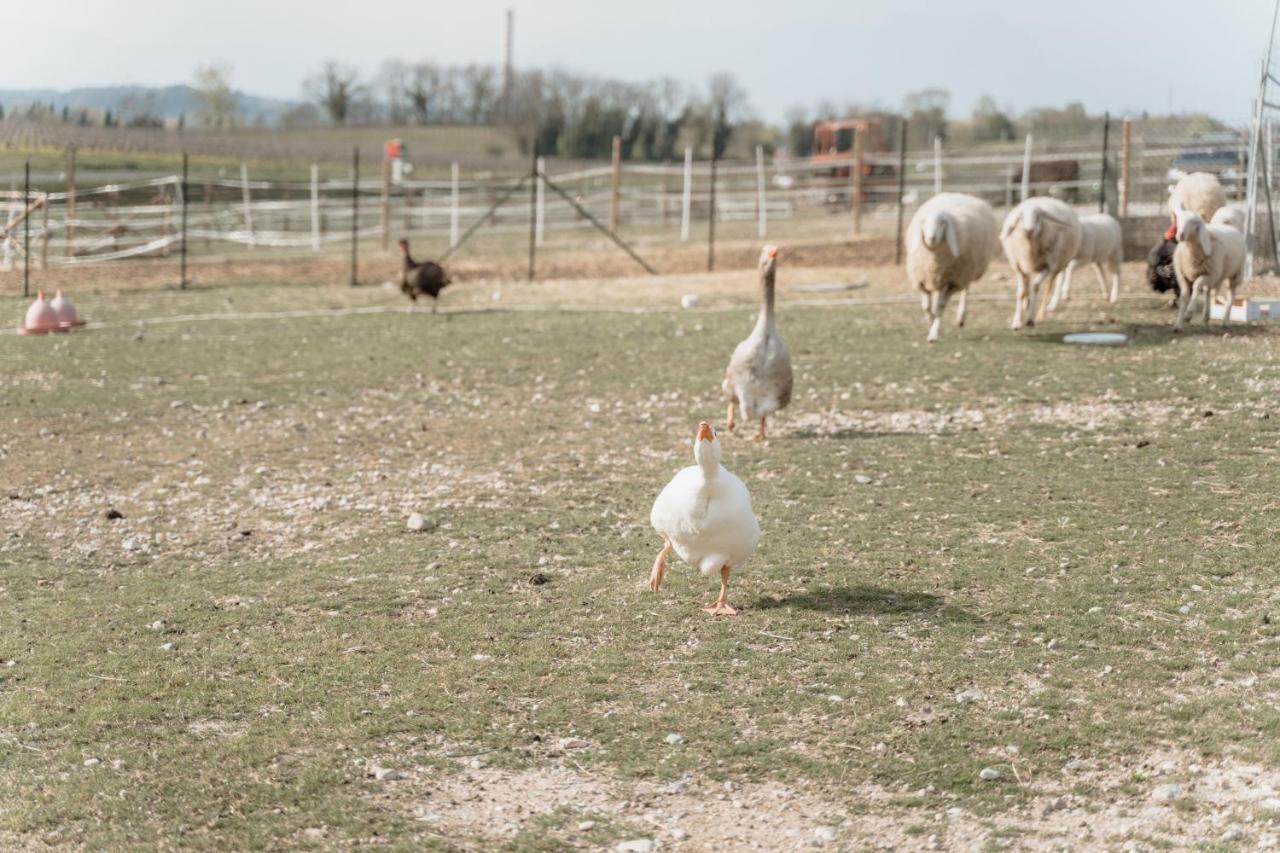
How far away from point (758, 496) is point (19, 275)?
21893 millimetres

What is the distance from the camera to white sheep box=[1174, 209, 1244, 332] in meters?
14.5

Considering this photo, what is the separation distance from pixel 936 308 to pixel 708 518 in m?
9.40

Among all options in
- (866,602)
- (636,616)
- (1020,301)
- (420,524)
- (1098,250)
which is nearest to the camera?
(636,616)

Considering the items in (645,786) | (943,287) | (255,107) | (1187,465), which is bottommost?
(645,786)

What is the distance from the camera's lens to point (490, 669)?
20.9 feet

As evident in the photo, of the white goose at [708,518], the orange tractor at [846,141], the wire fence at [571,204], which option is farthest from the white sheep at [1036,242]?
the orange tractor at [846,141]

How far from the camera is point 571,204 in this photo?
131 feet

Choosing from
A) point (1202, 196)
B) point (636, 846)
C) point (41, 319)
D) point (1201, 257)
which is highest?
point (1202, 196)

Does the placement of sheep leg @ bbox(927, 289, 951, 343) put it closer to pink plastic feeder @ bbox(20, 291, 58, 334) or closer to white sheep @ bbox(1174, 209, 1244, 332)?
white sheep @ bbox(1174, 209, 1244, 332)

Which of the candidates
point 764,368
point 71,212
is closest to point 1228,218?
point 764,368

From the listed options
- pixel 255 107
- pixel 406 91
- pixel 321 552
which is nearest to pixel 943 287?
pixel 321 552

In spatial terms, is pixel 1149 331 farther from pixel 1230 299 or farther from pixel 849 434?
pixel 849 434

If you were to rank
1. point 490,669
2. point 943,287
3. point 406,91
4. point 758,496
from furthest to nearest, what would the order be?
point 406,91
point 943,287
point 758,496
point 490,669

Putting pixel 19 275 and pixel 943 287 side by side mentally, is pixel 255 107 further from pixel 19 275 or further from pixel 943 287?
pixel 943 287
